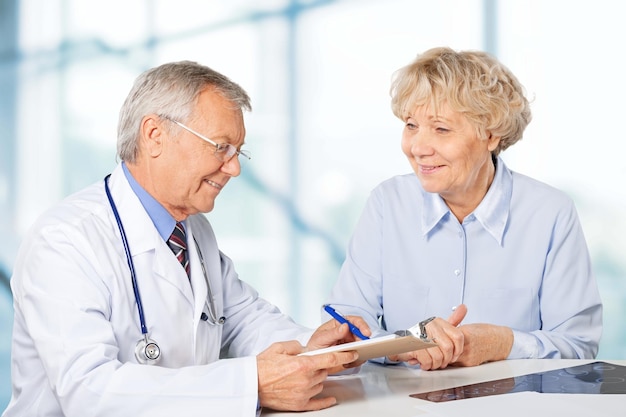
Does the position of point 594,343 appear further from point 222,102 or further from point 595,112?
point 595,112

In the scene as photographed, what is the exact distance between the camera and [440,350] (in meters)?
1.72

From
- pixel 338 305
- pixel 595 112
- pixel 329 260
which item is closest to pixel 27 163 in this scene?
pixel 329 260

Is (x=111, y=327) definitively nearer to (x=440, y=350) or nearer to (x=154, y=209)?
(x=154, y=209)

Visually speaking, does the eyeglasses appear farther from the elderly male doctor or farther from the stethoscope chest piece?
the stethoscope chest piece

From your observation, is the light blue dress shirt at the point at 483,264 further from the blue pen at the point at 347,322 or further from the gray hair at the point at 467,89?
the blue pen at the point at 347,322

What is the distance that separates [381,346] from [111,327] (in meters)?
0.50

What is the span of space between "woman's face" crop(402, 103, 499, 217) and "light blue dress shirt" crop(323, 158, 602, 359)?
102 millimetres

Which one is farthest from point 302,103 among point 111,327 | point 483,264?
point 111,327

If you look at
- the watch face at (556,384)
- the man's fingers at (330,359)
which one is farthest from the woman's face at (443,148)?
the man's fingers at (330,359)

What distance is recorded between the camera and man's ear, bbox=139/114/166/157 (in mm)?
1712

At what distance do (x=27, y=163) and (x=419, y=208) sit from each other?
2878mm

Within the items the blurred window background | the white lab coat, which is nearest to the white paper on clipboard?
the white lab coat

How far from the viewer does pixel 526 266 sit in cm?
212

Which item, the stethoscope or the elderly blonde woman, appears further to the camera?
the elderly blonde woman
